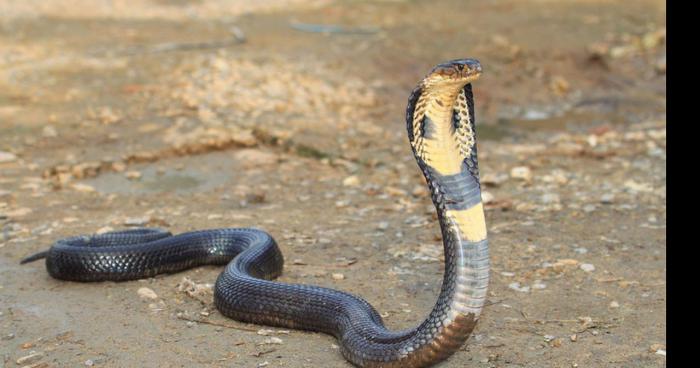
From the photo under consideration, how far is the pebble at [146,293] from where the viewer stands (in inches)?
205

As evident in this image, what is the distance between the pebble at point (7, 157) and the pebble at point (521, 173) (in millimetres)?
4112

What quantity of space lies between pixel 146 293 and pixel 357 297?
47.9 inches

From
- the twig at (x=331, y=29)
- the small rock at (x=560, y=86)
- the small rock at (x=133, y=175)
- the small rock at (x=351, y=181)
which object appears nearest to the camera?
the small rock at (x=351, y=181)

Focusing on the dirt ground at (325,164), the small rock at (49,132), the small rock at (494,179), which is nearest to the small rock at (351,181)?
the dirt ground at (325,164)

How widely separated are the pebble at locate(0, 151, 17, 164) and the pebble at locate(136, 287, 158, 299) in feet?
10.7

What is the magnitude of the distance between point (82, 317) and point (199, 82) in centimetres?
516

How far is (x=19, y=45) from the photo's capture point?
11680mm

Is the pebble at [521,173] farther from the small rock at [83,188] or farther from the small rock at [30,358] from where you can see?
the small rock at [30,358]

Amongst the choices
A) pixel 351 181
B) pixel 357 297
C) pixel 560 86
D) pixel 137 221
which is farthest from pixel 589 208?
pixel 560 86

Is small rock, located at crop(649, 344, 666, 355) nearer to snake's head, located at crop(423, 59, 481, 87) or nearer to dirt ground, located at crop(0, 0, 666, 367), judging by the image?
dirt ground, located at crop(0, 0, 666, 367)

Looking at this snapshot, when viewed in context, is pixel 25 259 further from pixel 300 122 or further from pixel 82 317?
pixel 300 122

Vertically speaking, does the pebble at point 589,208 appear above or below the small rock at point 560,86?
above

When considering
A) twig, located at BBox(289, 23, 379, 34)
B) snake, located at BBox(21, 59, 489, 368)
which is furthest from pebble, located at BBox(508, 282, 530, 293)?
twig, located at BBox(289, 23, 379, 34)

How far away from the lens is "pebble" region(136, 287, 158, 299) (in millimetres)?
5211
